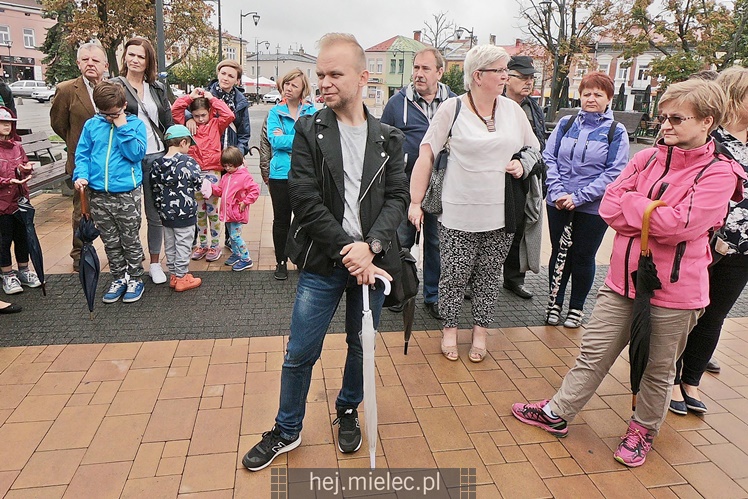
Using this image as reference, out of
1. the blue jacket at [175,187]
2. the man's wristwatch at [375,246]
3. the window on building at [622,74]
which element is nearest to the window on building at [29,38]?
the window on building at [622,74]

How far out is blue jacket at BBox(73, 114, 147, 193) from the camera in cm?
407

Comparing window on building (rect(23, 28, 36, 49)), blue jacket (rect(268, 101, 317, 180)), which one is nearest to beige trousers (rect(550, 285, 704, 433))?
blue jacket (rect(268, 101, 317, 180))

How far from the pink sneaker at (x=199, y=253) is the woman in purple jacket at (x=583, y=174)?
3.52 meters

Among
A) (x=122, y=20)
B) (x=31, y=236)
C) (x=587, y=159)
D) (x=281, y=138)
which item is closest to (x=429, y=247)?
(x=587, y=159)

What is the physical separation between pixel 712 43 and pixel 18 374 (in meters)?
26.1

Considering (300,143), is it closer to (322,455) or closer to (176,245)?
(322,455)

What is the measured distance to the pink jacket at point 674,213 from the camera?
2.39 meters

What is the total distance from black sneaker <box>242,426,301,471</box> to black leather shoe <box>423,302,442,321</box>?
1982 millimetres

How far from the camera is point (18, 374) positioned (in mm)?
3299

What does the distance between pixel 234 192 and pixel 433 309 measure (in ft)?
7.35

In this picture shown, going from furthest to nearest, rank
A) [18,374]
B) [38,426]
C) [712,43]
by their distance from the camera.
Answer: [712,43] < [18,374] < [38,426]

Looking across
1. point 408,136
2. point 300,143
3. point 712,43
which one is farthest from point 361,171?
point 712,43

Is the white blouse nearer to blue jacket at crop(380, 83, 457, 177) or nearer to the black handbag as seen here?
the black handbag

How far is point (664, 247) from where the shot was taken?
255cm
